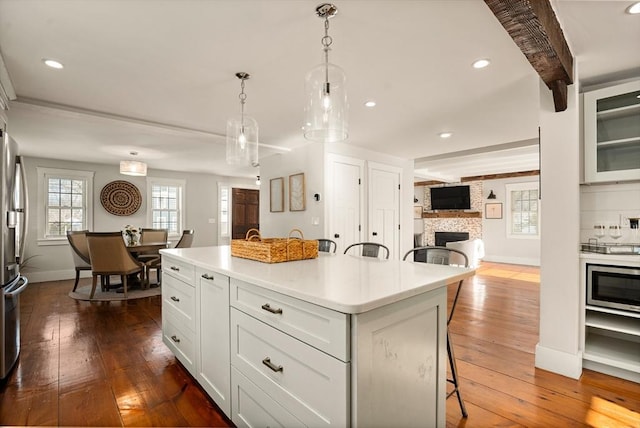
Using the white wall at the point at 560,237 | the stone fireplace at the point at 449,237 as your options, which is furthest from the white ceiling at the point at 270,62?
the stone fireplace at the point at 449,237

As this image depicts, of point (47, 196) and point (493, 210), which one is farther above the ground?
point (47, 196)

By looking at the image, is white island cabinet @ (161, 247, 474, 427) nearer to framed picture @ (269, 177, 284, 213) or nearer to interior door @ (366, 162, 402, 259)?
framed picture @ (269, 177, 284, 213)

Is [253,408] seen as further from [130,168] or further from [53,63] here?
[130,168]

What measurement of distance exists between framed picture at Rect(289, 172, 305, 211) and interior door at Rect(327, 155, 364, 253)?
48cm

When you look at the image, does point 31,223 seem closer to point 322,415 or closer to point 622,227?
point 322,415

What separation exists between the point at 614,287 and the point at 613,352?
21.6 inches

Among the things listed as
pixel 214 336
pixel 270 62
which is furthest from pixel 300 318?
pixel 270 62

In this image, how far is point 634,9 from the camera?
68.3 inches

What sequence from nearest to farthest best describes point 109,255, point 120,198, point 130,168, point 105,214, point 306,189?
point 109,255 → point 306,189 → point 130,168 → point 105,214 → point 120,198

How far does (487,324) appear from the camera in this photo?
131 inches

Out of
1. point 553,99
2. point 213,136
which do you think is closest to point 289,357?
point 553,99

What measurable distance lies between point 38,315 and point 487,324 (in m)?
5.31

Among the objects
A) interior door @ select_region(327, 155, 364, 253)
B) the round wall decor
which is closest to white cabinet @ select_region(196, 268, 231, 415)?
interior door @ select_region(327, 155, 364, 253)

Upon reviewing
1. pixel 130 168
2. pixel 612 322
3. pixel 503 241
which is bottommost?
pixel 612 322
